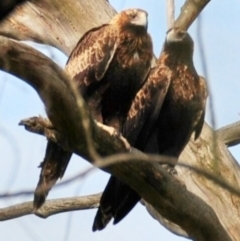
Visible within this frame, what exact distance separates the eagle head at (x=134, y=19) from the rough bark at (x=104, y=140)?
613mm

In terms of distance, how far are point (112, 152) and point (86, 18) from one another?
3.02 metres

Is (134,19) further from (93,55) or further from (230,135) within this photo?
(230,135)

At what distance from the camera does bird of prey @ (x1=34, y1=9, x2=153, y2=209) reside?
4953 mm

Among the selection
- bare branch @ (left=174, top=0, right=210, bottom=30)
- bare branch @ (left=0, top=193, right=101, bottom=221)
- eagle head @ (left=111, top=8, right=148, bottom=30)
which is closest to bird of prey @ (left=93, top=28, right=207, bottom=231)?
eagle head @ (left=111, top=8, right=148, bottom=30)

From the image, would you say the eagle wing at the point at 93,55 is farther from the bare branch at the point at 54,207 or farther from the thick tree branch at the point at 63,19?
the thick tree branch at the point at 63,19

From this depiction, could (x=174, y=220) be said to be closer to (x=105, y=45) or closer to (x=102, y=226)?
(x=102, y=226)

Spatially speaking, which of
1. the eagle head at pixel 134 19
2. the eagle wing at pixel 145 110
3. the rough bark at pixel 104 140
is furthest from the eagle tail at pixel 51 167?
the eagle head at pixel 134 19

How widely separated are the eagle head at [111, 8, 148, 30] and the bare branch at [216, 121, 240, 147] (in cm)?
124

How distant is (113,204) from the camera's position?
4.76m

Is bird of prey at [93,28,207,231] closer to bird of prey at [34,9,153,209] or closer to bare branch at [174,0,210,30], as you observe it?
bird of prey at [34,9,153,209]

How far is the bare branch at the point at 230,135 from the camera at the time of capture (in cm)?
605

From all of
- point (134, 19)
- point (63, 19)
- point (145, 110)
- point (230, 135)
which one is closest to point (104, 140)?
point (145, 110)

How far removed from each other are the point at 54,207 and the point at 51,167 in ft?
4.79

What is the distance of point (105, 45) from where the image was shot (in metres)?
5.03
